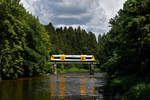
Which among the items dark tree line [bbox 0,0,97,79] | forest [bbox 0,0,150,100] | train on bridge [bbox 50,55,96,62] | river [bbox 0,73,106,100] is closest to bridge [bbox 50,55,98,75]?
train on bridge [bbox 50,55,96,62]

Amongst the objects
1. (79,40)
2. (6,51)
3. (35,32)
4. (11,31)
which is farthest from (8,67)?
(79,40)

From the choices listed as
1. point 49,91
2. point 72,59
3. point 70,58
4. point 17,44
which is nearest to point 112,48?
point 49,91

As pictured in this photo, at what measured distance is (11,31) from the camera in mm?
48938

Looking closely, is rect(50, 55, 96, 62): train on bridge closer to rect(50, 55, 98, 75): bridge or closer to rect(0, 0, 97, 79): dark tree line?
rect(50, 55, 98, 75): bridge

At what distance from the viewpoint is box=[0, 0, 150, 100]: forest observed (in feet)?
65.6

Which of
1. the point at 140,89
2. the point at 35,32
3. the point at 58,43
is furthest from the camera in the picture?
the point at 58,43

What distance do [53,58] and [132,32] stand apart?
78.5m

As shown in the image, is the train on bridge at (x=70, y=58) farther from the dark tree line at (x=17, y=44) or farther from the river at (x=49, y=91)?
the river at (x=49, y=91)

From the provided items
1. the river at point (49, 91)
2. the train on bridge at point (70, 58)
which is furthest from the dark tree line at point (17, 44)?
the train on bridge at point (70, 58)

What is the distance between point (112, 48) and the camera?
136 ft

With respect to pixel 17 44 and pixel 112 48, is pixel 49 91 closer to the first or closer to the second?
pixel 112 48

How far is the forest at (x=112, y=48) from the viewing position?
19984mm

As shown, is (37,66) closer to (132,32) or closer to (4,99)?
(4,99)

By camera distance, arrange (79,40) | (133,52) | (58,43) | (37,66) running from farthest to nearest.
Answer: (79,40) < (58,43) < (37,66) < (133,52)
